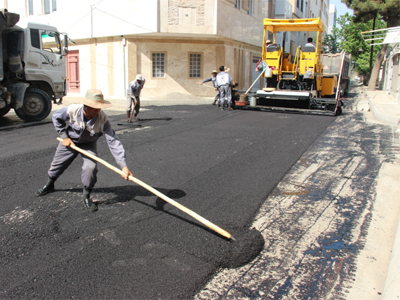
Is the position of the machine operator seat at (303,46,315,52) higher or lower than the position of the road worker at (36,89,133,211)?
higher

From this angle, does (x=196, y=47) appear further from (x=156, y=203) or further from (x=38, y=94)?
(x=156, y=203)

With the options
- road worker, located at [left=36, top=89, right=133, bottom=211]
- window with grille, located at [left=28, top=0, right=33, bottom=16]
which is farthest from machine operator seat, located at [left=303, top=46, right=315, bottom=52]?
window with grille, located at [left=28, top=0, right=33, bottom=16]

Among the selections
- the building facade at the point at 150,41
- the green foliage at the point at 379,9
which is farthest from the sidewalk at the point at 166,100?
the green foliage at the point at 379,9

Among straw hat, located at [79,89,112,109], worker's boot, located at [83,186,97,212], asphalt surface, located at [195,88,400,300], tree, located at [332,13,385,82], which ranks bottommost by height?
asphalt surface, located at [195,88,400,300]

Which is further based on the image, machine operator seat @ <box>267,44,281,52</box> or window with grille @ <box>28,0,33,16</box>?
window with grille @ <box>28,0,33,16</box>

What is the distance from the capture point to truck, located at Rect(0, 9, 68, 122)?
33.6ft

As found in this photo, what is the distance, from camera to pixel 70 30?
22.2 meters

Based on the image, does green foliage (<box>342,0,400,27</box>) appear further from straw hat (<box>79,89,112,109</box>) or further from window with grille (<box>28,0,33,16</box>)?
straw hat (<box>79,89,112,109</box>)

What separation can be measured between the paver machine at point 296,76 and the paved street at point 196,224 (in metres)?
5.42

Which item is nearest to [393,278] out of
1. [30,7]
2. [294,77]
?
[294,77]

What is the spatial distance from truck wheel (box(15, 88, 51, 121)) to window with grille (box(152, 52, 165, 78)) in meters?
10.5

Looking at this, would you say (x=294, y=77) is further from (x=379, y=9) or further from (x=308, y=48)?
(x=379, y=9)

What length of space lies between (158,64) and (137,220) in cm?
1791

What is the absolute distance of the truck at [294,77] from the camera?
511 inches
